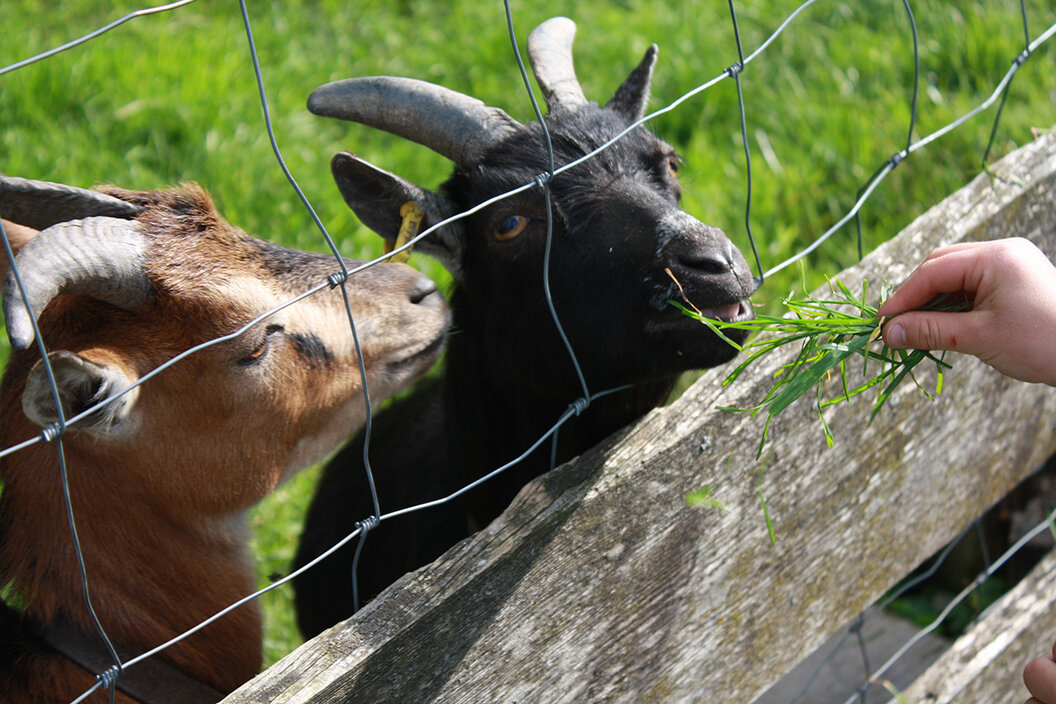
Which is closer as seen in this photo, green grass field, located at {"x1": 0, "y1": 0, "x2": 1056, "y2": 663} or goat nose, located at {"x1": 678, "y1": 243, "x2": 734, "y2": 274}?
goat nose, located at {"x1": 678, "y1": 243, "x2": 734, "y2": 274}

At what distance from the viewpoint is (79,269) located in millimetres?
2082

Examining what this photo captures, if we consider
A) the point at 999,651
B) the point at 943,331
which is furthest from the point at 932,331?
the point at 999,651

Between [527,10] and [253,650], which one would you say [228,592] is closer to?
A: [253,650]

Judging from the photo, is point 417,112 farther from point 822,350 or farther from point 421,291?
point 822,350

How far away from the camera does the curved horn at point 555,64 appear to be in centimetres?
300

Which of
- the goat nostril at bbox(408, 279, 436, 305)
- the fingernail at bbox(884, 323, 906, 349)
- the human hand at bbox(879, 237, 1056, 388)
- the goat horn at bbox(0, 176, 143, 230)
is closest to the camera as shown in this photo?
the human hand at bbox(879, 237, 1056, 388)

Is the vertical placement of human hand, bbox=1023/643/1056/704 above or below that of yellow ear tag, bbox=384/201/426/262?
below

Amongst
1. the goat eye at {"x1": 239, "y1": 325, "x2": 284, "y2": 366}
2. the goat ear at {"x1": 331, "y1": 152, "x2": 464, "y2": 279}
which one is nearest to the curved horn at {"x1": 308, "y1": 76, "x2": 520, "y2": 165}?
the goat ear at {"x1": 331, "y1": 152, "x2": 464, "y2": 279}

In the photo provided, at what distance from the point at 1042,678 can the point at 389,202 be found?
192cm

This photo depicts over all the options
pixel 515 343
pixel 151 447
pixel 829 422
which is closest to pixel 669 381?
pixel 515 343

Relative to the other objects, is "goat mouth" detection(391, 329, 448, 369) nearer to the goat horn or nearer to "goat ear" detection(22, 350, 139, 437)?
"goat ear" detection(22, 350, 139, 437)

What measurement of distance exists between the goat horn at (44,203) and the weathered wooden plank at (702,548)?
3.79 ft

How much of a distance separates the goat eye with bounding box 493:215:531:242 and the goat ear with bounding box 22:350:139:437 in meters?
1.02

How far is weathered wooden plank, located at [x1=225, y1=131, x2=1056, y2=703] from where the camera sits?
1.84 m
